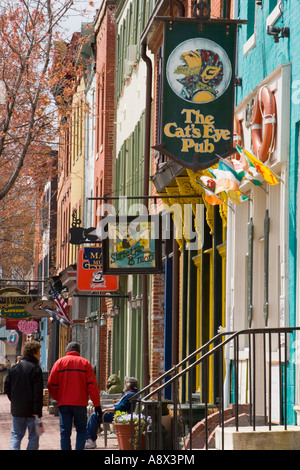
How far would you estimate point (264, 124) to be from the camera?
12938 mm

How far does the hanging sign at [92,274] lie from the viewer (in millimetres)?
30125

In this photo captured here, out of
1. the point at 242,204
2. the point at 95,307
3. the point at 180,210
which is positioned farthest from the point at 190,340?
the point at 95,307

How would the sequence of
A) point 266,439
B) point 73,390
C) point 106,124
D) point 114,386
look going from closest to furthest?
point 266,439, point 73,390, point 114,386, point 106,124

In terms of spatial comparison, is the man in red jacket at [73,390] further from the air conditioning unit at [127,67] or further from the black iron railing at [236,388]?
the air conditioning unit at [127,67]

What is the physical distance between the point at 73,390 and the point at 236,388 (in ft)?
11.5

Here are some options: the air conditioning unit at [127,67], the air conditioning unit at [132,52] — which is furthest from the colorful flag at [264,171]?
the air conditioning unit at [127,67]

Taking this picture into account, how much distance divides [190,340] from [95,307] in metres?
17.7

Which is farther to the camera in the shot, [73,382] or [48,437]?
[48,437]

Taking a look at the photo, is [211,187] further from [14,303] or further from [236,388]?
[14,303]

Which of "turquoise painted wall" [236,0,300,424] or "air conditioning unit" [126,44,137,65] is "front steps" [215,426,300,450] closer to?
"turquoise painted wall" [236,0,300,424]

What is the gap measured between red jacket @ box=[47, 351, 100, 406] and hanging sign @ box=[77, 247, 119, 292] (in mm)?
15293

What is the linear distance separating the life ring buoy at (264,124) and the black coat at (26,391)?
3942 millimetres

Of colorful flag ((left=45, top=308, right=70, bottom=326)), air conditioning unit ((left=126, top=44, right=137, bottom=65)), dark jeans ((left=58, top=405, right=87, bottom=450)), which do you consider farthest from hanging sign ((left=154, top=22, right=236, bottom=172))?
colorful flag ((left=45, top=308, right=70, bottom=326))

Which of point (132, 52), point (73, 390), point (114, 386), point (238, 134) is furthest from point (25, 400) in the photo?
point (132, 52)
